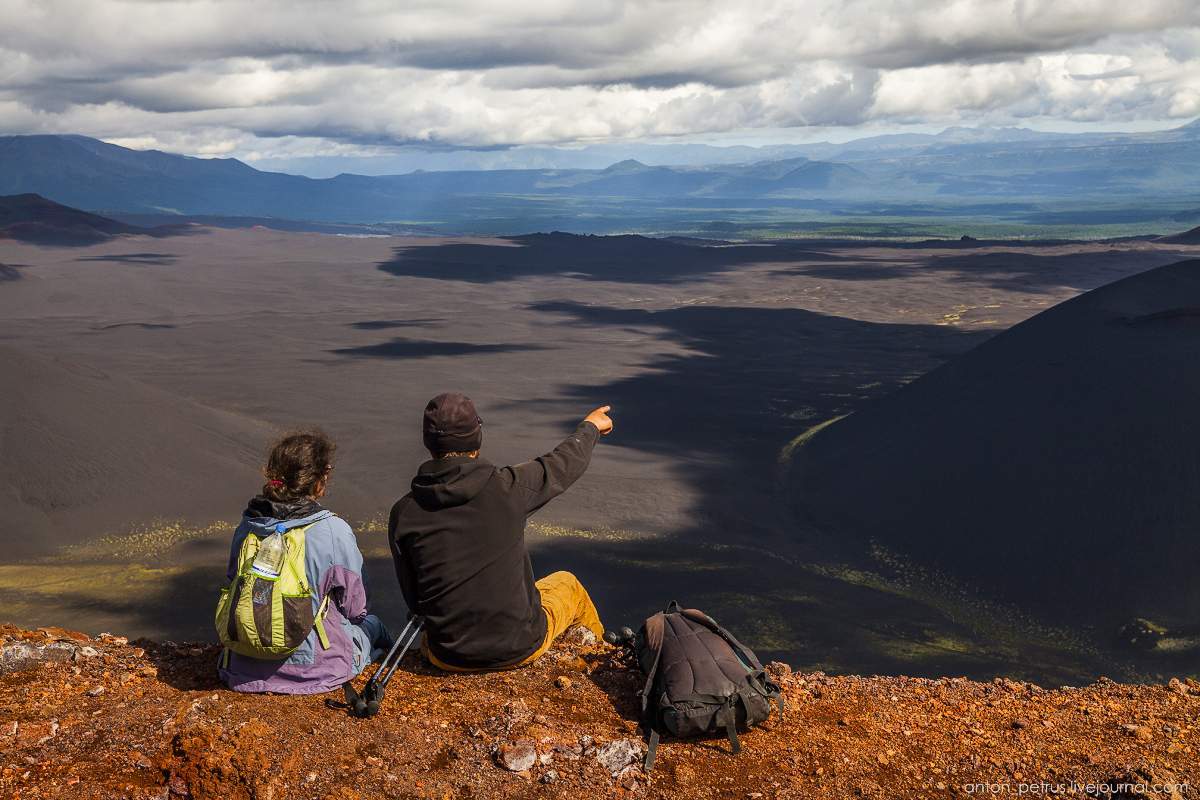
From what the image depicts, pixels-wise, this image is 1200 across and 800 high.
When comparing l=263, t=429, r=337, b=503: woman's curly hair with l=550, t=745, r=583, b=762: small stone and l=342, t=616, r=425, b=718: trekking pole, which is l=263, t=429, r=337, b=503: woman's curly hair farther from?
l=550, t=745, r=583, b=762: small stone

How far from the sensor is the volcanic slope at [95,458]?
15.8 m

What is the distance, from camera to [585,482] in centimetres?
1984

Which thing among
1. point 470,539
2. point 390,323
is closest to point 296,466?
point 470,539

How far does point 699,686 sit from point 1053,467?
1353cm

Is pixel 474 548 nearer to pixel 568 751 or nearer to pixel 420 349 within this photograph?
pixel 568 751

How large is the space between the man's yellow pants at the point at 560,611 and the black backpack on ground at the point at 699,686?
633 millimetres

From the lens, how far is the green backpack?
14.0ft

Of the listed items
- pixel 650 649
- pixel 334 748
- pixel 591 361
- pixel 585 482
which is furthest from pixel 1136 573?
pixel 591 361

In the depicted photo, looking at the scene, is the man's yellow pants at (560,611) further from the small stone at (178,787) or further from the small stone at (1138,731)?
the small stone at (1138,731)

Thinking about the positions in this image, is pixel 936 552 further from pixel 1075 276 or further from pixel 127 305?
pixel 1075 276

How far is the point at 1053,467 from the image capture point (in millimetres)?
15891

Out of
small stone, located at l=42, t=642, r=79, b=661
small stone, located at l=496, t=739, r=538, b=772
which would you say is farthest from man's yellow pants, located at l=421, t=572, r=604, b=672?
small stone, located at l=42, t=642, r=79, b=661

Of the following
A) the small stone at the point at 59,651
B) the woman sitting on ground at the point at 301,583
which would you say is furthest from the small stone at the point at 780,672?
the small stone at the point at 59,651

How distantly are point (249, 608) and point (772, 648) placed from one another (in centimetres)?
887
